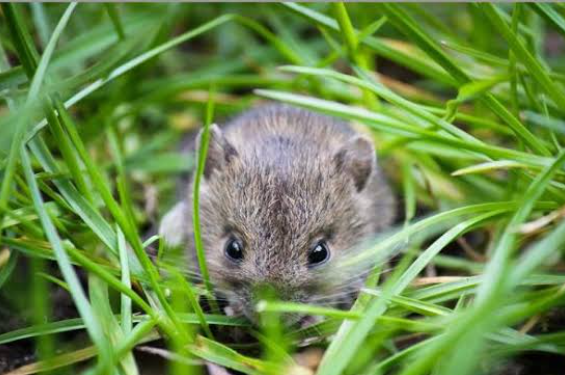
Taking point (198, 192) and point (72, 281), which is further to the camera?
point (198, 192)

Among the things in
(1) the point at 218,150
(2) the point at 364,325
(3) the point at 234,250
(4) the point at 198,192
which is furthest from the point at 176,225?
(2) the point at 364,325

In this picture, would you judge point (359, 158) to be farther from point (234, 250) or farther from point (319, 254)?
point (234, 250)

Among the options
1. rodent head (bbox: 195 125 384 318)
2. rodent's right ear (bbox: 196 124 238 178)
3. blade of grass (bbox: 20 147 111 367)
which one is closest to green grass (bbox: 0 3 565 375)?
blade of grass (bbox: 20 147 111 367)

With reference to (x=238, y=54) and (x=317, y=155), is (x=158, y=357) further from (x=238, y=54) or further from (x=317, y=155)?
(x=238, y=54)

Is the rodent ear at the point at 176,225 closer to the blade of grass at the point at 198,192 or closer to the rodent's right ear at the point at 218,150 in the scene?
the rodent's right ear at the point at 218,150

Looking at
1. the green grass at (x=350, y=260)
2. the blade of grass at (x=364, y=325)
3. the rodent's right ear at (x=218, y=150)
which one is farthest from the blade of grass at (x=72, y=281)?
the rodent's right ear at (x=218, y=150)

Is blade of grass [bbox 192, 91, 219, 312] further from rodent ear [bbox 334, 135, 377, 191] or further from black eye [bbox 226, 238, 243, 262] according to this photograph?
rodent ear [bbox 334, 135, 377, 191]
